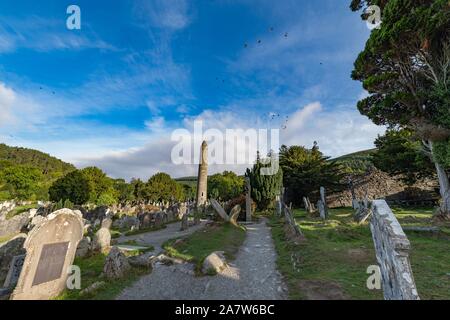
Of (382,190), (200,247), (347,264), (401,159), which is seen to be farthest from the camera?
(382,190)

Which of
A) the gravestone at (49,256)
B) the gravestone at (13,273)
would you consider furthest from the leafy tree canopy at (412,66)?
the gravestone at (13,273)

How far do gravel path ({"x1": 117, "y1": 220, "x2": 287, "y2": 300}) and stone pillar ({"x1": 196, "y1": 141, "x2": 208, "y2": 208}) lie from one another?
28.9m

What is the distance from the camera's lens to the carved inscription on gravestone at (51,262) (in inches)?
200

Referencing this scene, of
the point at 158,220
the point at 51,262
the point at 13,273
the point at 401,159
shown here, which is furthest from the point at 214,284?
the point at 401,159

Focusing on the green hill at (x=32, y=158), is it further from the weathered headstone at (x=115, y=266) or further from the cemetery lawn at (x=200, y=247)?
the weathered headstone at (x=115, y=266)

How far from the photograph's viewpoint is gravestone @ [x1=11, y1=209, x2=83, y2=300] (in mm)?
4855

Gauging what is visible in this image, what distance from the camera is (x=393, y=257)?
11.9ft

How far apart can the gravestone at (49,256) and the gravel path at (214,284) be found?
6.00ft

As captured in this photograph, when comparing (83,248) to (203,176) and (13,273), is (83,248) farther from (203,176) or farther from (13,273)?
(203,176)

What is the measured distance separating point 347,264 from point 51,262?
7.75 m

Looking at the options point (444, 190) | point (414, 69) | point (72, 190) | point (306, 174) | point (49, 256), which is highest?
point (414, 69)

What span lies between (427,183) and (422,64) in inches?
832
